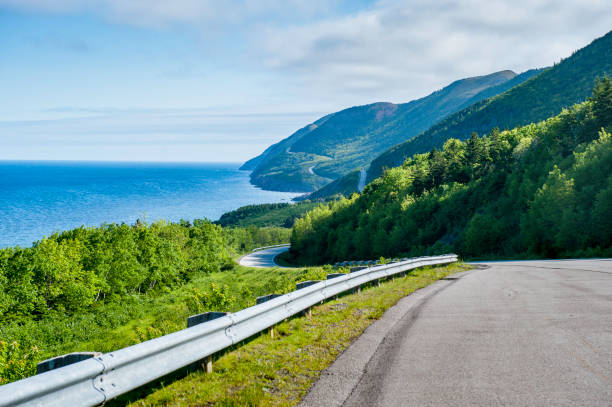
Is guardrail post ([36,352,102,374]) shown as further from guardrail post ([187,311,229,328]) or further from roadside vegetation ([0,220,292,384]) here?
roadside vegetation ([0,220,292,384])

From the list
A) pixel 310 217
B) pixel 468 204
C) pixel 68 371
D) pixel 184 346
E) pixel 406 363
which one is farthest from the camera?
pixel 310 217

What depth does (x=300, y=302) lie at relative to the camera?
320 inches

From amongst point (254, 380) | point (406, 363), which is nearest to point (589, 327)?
point (406, 363)

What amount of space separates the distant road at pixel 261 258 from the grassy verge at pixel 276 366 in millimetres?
87789

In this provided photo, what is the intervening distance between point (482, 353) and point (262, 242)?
575ft

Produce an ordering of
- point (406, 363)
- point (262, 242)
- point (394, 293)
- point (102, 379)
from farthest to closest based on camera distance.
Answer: point (262, 242) → point (394, 293) → point (406, 363) → point (102, 379)

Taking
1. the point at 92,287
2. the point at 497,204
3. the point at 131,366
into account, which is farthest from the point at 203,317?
the point at 497,204

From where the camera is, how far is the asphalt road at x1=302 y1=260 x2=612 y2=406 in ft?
14.7

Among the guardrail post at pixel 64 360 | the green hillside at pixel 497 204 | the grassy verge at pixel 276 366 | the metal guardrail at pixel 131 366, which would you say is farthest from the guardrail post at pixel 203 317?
the green hillside at pixel 497 204

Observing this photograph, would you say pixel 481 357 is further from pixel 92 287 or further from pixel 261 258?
A: pixel 261 258

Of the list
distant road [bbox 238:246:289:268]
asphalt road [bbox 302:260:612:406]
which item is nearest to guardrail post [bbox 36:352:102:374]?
asphalt road [bbox 302:260:612:406]

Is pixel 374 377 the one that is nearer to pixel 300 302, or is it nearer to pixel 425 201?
pixel 300 302

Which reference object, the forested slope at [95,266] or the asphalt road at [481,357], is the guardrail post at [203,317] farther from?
the forested slope at [95,266]

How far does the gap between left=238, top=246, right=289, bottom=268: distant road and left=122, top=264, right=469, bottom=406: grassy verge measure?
87789 mm
